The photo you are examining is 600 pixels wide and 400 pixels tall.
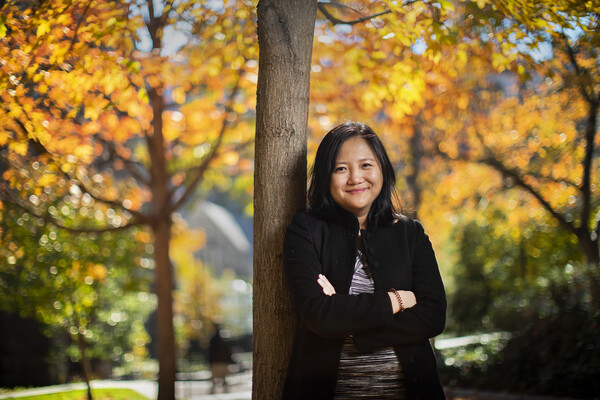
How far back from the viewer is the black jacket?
2.29 metres

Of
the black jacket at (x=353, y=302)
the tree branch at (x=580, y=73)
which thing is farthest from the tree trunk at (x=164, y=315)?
the tree branch at (x=580, y=73)

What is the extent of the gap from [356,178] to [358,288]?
0.52 m

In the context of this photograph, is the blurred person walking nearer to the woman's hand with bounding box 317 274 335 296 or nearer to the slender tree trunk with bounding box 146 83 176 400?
the slender tree trunk with bounding box 146 83 176 400

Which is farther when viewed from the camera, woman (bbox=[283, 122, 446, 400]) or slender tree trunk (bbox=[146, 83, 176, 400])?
slender tree trunk (bbox=[146, 83, 176, 400])

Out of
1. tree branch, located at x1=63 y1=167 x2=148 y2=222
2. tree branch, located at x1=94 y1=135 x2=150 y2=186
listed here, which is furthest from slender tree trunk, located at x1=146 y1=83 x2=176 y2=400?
tree branch, located at x1=63 y1=167 x2=148 y2=222

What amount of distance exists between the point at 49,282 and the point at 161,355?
1.74m

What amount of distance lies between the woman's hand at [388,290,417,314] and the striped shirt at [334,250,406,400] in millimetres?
185

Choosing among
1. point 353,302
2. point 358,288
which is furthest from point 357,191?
point 353,302

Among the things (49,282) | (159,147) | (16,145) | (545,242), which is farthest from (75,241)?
(545,242)

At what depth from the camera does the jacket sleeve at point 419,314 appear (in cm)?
236

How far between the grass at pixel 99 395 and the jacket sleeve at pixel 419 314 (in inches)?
229

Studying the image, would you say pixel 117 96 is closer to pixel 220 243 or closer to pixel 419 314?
pixel 419 314

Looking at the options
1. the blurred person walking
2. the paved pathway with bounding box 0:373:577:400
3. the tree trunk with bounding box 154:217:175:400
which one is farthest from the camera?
the blurred person walking

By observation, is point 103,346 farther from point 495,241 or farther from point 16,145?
point 495,241
